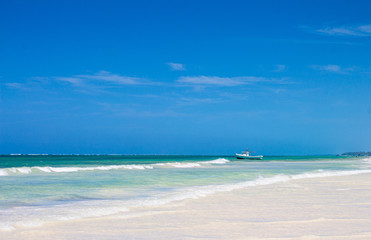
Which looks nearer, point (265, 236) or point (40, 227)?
point (265, 236)

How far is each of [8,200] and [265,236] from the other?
325 inches

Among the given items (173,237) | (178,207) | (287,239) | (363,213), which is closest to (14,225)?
(173,237)

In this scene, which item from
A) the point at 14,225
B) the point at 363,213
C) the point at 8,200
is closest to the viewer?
the point at 14,225

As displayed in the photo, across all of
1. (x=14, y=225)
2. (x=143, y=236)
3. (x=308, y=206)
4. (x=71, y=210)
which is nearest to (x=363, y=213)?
(x=308, y=206)

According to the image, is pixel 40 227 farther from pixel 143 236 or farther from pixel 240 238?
pixel 240 238

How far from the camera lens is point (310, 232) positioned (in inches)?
268

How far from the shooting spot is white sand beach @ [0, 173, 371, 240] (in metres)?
6.62

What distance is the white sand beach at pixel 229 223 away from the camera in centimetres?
662

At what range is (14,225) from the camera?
24.1 ft

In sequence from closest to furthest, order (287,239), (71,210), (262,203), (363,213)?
1. (287,239)
2. (363,213)
3. (71,210)
4. (262,203)

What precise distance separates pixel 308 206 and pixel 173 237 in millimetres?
4673

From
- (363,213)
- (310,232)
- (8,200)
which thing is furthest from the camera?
(8,200)

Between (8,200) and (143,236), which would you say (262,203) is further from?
(8,200)

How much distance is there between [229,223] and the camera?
7664mm
